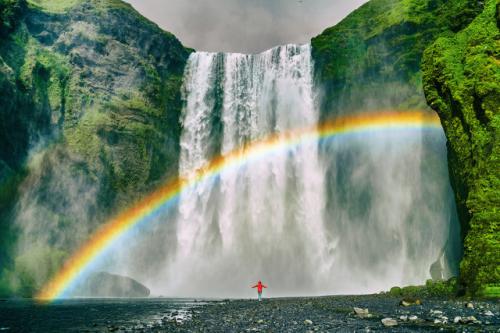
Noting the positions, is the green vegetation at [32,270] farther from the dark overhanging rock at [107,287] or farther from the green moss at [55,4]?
the green moss at [55,4]

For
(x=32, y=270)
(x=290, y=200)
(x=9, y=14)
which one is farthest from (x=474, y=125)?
(x=9, y=14)

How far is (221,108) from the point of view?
57.2 meters

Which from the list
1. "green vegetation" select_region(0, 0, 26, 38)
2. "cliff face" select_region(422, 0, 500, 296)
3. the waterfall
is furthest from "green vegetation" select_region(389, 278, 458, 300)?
"green vegetation" select_region(0, 0, 26, 38)

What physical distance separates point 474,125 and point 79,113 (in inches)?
1694

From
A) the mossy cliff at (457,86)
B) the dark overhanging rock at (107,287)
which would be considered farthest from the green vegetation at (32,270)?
the mossy cliff at (457,86)

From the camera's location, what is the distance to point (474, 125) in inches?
908

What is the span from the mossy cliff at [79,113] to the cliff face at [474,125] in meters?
36.1

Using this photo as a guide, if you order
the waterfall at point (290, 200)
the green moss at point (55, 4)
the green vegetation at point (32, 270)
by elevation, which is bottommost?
the green vegetation at point (32, 270)

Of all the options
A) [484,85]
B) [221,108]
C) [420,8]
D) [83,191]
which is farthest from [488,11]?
[83,191]

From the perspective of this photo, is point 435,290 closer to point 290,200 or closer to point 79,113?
point 290,200

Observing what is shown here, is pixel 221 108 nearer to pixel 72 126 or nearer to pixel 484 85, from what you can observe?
pixel 72 126

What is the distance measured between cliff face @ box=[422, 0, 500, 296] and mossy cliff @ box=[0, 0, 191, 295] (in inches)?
1422

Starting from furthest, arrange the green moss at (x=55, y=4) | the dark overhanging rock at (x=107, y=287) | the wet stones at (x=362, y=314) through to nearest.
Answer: the green moss at (x=55, y=4) → the dark overhanging rock at (x=107, y=287) → the wet stones at (x=362, y=314)

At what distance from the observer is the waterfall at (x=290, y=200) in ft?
147
